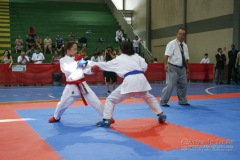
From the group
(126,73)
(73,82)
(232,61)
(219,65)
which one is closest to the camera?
(126,73)

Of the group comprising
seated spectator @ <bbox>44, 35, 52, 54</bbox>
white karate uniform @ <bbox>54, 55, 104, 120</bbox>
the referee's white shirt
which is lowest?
white karate uniform @ <bbox>54, 55, 104, 120</bbox>

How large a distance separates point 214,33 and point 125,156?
16205mm

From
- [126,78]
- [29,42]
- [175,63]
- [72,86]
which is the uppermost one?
[29,42]

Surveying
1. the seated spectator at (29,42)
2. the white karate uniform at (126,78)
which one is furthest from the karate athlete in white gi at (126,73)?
the seated spectator at (29,42)

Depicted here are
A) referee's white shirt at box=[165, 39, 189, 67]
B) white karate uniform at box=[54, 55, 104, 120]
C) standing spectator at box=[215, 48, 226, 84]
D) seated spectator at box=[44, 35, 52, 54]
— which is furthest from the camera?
seated spectator at box=[44, 35, 52, 54]

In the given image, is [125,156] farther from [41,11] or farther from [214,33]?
[41,11]

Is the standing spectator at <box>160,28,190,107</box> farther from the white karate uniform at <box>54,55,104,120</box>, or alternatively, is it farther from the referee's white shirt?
the white karate uniform at <box>54,55,104,120</box>

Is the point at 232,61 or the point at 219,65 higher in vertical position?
the point at 232,61

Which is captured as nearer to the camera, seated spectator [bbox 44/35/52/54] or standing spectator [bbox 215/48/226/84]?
standing spectator [bbox 215/48/226/84]

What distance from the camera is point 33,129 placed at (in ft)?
16.2

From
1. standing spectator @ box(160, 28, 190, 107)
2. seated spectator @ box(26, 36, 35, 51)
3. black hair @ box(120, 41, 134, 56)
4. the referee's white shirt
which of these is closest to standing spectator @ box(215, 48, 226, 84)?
standing spectator @ box(160, 28, 190, 107)

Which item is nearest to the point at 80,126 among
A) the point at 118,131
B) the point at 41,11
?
the point at 118,131

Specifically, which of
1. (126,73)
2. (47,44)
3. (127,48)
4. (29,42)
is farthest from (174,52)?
(29,42)

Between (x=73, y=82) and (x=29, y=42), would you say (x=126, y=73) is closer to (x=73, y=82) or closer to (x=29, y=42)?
(x=73, y=82)
